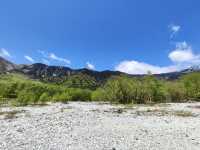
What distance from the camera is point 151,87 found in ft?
353

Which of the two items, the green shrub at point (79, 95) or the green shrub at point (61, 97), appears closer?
the green shrub at point (61, 97)

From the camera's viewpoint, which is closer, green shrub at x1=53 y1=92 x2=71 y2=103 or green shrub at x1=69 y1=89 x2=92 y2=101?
green shrub at x1=53 y1=92 x2=71 y2=103

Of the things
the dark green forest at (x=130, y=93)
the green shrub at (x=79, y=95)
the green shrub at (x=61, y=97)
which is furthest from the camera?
the green shrub at (x=79, y=95)

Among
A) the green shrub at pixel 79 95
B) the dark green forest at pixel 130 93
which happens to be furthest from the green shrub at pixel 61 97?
the green shrub at pixel 79 95

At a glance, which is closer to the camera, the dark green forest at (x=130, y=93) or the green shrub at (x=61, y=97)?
the dark green forest at (x=130, y=93)

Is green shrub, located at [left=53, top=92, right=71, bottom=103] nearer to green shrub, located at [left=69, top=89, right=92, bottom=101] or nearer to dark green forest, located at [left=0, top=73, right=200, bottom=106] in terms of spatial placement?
dark green forest, located at [left=0, top=73, right=200, bottom=106]

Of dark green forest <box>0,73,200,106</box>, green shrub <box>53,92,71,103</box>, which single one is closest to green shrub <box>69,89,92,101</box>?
dark green forest <box>0,73,200,106</box>

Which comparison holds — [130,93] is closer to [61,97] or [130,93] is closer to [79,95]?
[61,97]

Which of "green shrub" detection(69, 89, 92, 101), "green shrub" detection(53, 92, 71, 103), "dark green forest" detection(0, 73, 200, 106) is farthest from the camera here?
"green shrub" detection(69, 89, 92, 101)

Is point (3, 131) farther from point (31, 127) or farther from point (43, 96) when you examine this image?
point (43, 96)

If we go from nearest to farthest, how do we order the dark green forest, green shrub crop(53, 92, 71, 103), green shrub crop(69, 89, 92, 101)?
the dark green forest → green shrub crop(53, 92, 71, 103) → green shrub crop(69, 89, 92, 101)

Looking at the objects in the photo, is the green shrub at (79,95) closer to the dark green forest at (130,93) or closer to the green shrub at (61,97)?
the dark green forest at (130,93)

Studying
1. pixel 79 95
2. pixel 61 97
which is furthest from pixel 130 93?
pixel 79 95

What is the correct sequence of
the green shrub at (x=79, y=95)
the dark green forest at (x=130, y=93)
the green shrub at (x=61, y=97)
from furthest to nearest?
the green shrub at (x=79, y=95) → the green shrub at (x=61, y=97) → the dark green forest at (x=130, y=93)
